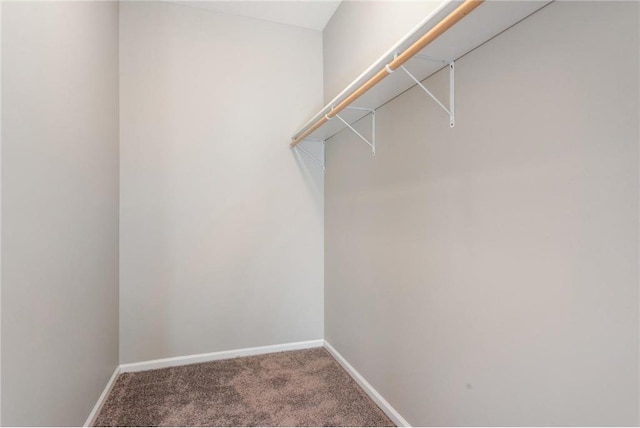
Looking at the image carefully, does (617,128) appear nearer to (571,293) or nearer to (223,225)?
(571,293)

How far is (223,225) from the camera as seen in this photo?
8.61 ft

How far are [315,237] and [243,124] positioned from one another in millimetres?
1154

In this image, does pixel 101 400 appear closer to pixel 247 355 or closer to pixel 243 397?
pixel 243 397

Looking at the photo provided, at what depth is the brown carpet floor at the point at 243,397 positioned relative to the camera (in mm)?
1840

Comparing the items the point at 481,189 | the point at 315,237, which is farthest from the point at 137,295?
the point at 481,189

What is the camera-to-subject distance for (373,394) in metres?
2.01

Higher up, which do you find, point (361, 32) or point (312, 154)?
point (361, 32)

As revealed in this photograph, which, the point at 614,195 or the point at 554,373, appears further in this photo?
the point at 554,373

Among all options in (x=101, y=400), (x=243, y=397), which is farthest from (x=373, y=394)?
(x=101, y=400)

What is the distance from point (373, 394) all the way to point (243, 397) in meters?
0.84

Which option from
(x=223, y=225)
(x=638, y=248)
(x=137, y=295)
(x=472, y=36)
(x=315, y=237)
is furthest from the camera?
(x=315, y=237)

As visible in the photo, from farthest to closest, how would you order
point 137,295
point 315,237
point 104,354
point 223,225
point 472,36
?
point 315,237 → point 223,225 → point 137,295 → point 104,354 → point 472,36

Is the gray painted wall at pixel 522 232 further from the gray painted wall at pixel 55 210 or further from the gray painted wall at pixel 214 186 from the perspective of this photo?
the gray painted wall at pixel 55 210

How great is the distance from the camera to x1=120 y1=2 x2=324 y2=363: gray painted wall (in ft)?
7.95
